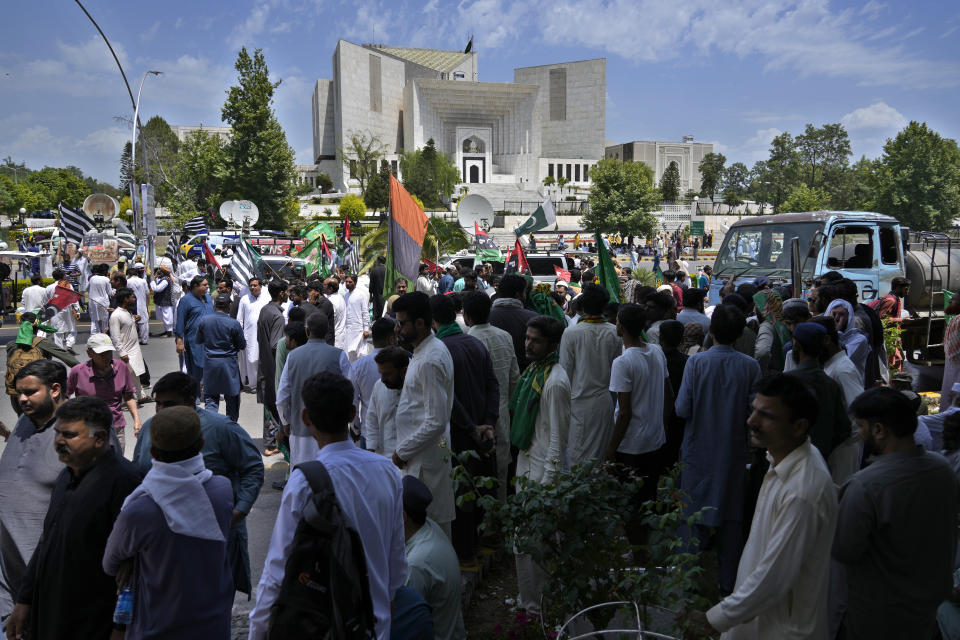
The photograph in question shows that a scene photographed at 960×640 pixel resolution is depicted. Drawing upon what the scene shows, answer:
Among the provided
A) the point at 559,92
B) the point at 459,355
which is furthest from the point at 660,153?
the point at 459,355

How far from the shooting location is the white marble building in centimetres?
7481

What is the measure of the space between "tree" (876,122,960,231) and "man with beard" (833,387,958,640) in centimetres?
4775

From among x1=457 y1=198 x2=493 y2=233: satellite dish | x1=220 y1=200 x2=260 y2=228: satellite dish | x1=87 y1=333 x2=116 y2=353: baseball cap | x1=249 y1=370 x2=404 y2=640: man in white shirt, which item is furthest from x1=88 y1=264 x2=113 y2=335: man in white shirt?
x1=220 y1=200 x2=260 y2=228: satellite dish

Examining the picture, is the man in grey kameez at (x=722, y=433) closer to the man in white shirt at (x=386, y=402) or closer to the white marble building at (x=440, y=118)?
the man in white shirt at (x=386, y=402)

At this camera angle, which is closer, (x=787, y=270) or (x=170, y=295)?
(x=787, y=270)

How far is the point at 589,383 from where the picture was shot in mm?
4805

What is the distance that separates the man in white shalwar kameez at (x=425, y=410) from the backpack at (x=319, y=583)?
165cm

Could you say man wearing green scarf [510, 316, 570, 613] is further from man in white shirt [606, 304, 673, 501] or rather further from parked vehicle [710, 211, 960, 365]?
parked vehicle [710, 211, 960, 365]

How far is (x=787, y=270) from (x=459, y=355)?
875 cm

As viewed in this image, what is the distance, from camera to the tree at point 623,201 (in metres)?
45.0

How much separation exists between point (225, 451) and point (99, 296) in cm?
1130

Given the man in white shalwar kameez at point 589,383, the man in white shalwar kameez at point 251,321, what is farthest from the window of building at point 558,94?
the man in white shalwar kameez at point 589,383

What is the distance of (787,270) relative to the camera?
1150 cm

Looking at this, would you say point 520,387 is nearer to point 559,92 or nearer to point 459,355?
point 459,355
